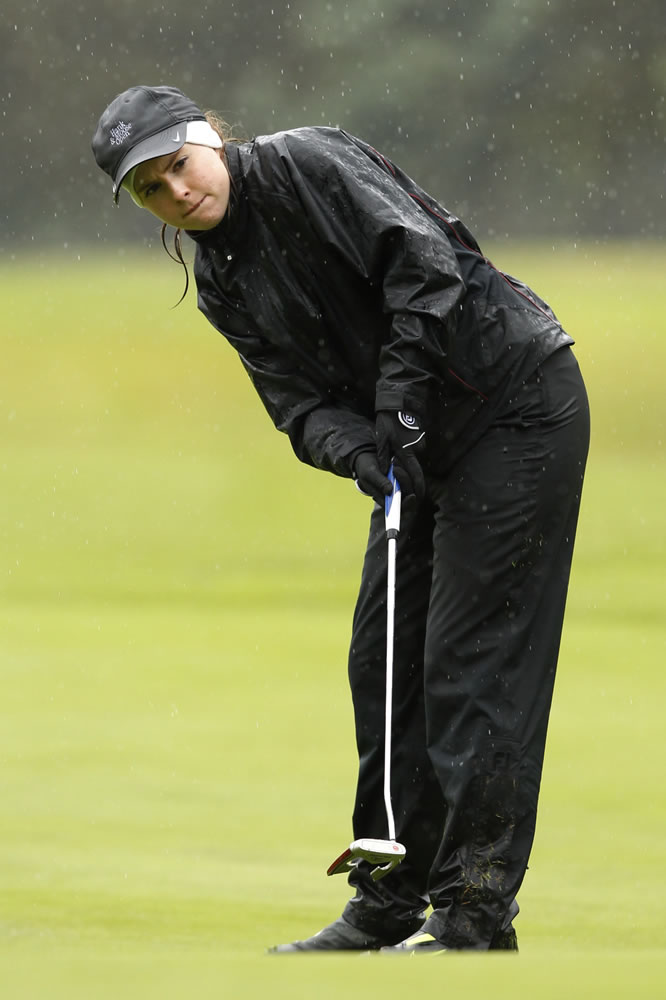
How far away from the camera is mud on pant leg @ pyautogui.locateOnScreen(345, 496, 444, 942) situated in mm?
2285

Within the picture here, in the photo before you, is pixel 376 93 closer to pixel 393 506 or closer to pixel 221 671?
pixel 221 671

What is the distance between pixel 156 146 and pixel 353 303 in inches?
13.5

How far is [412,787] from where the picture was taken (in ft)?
7.55

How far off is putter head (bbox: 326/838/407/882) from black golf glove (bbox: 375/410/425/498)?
0.48 meters

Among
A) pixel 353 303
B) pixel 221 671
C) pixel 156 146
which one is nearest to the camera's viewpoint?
pixel 156 146

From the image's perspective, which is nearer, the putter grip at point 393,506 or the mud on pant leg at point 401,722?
the putter grip at point 393,506

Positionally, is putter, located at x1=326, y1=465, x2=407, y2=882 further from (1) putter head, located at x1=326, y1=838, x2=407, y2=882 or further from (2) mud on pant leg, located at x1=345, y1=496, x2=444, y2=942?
(2) mud on pant leg, located at x1=345, y1=496, x2=444, y2=942

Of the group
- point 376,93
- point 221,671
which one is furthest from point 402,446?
point 376,93

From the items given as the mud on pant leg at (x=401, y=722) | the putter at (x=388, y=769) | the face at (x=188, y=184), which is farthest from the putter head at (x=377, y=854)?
the face at (x=188, y=184)

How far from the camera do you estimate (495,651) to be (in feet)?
6.99

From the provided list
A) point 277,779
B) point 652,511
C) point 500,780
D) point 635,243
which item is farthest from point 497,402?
point 635,243

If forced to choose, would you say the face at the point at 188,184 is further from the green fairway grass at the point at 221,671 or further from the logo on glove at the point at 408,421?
the green fairway grass at the point at 221,671

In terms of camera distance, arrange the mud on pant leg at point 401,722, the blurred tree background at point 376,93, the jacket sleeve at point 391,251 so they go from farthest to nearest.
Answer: the blurred tree background at point 376,93, the mud on pant leg at point 401,722, the jacket sleeve at point 391,251

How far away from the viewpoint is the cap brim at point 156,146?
2.03m
